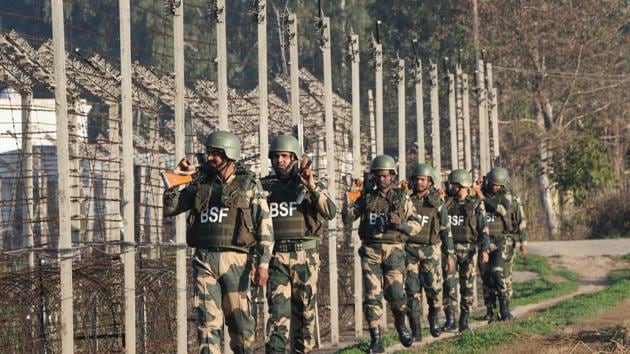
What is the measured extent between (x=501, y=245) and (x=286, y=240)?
8.32 metres

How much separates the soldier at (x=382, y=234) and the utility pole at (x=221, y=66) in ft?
7.93

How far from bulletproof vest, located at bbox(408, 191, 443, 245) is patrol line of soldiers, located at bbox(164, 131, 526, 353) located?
1 cm

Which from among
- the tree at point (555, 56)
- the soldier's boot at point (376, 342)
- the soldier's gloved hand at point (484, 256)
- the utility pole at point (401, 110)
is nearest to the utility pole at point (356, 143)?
the utility pole at point (401, 110)

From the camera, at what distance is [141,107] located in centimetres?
1537

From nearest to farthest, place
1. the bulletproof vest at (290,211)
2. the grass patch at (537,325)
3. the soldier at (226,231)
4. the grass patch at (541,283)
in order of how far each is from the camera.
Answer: the soldier at (226,231)
the bulletproof vest at (290,211)
the grass patch at (537,325)
the grass patch at (541,283)

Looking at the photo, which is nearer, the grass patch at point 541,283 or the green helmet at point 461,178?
the green helmet at point 461,178

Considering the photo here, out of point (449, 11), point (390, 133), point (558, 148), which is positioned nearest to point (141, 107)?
point (390, 133)

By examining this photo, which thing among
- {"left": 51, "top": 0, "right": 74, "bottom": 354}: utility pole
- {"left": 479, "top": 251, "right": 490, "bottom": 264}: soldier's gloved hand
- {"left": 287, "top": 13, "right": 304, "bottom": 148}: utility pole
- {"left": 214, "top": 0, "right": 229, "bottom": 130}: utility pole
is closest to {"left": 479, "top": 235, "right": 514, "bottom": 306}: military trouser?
{"left": 479, "top": 251, "right": 490, "bottom": 264}: soldier's gloved hand

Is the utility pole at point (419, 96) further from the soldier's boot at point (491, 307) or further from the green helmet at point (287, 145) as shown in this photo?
the green helmet at point (287, 145)

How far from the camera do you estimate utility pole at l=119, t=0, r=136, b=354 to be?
13.5 meters

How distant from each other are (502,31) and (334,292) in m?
38.4

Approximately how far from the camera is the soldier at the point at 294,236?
1444 cm

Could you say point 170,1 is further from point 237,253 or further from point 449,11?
point 449,11

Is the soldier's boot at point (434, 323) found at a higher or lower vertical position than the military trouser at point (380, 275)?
lower
